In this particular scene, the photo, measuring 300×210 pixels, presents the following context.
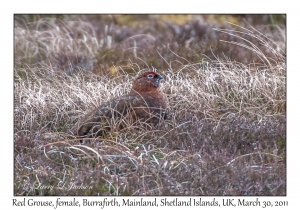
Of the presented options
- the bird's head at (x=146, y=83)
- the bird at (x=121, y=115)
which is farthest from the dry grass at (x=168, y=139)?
the bird's head at (x=146, y=83)

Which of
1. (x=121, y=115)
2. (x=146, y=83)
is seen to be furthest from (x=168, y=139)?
(x=146, y=83)

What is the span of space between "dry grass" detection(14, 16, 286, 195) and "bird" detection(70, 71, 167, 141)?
0.32 ft

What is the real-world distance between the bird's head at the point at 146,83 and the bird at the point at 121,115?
0.59 ft

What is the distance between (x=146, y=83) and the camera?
5992 mm

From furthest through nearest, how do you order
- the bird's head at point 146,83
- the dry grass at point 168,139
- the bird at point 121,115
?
the bird's head at point 146,83, the bird at point 121,115, the dry grass at point 168,139

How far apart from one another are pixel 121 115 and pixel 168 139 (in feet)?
1.74

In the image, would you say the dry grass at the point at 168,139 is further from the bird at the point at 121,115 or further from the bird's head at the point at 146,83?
the bird's head at the point at 146,83

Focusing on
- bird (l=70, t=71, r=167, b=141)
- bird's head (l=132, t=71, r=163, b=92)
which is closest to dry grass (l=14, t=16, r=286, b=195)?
bird (l=70, t=71, r=167, b=141)

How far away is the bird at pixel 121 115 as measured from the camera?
5.45 metres

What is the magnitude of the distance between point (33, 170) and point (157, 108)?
146 cm

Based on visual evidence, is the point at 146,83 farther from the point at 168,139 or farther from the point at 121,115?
the point at 168,139
